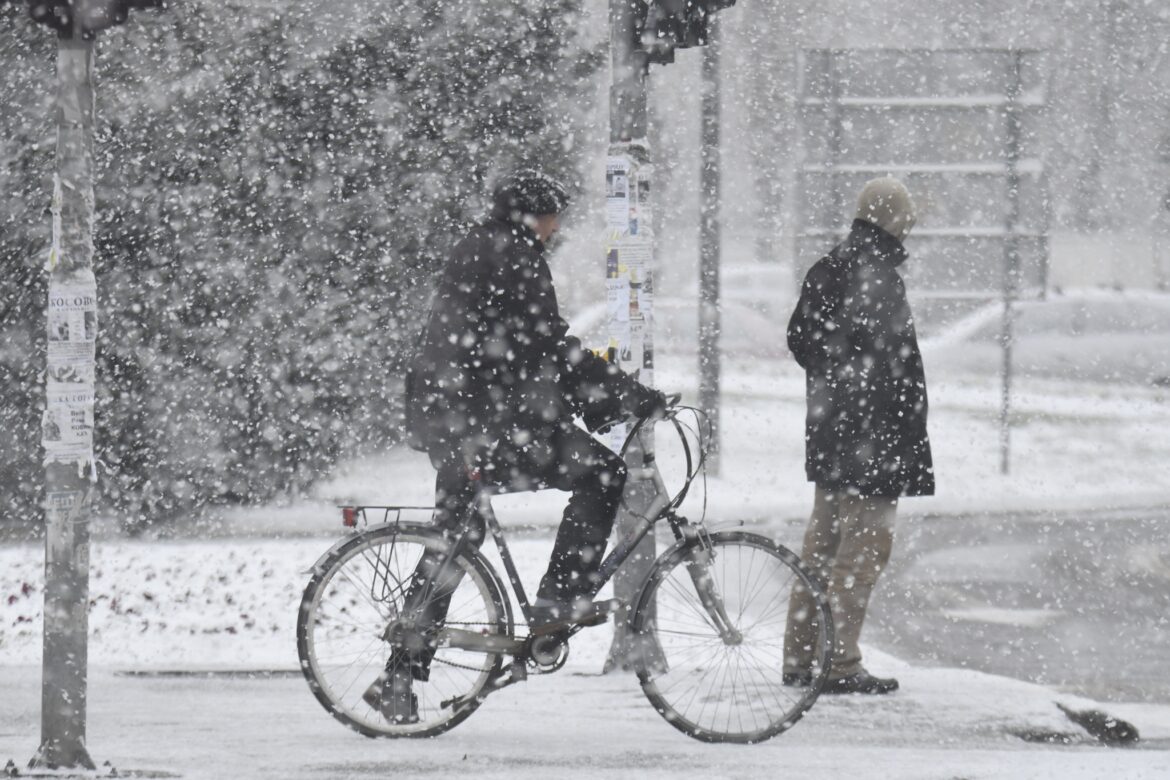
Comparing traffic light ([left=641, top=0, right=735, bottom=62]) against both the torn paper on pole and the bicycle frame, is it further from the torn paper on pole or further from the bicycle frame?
the torn paper on pole

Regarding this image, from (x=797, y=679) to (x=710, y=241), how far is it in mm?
6509

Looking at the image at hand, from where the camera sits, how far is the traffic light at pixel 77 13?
4355 mm

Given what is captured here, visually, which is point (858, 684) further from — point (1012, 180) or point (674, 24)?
point (1012, 180)

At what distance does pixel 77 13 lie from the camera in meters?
4.37

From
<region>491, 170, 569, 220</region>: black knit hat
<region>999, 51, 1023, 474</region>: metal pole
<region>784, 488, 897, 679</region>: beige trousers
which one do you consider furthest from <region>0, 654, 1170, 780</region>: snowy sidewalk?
<region>999, 51, 1023, 474</region>: metal pole

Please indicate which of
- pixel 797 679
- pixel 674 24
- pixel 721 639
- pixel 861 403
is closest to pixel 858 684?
pixel 797 679

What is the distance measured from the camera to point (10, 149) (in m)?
9.34

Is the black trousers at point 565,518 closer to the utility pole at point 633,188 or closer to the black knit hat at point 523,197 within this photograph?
the black knit hat at point 523,197

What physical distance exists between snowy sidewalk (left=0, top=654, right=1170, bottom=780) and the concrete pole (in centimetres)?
35

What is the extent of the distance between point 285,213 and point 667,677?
5.49 meters

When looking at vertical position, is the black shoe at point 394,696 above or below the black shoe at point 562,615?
below

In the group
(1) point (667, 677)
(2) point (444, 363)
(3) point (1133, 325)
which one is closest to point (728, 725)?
(1) point (667, 677)

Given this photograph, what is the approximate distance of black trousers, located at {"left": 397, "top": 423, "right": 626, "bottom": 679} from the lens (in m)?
5.00

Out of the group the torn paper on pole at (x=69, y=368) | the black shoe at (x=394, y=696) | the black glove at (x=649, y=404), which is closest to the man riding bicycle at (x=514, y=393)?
the black glove at (x=649, y=404)
